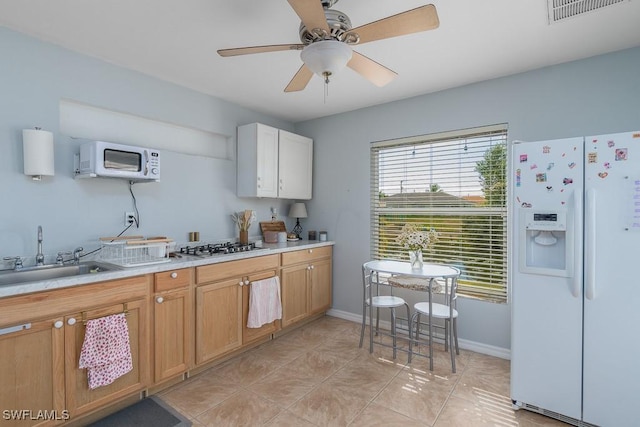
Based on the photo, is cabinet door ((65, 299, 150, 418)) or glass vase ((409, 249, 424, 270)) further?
glass vase ((409, 249, 424, 270))

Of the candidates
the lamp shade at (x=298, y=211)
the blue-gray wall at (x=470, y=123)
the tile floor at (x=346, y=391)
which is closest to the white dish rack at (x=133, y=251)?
the tile floor at (x=346, y=391)

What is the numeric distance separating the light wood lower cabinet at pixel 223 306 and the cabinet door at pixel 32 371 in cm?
87

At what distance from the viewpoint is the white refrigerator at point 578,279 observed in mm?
1794

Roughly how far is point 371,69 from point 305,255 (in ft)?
7.09

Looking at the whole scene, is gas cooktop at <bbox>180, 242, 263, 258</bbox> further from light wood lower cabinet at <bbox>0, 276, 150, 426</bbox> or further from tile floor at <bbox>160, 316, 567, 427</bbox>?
tile floor at <bbox>160, 316, 567, 427</bbox>

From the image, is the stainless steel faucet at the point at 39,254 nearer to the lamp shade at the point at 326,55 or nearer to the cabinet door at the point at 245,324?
the cabinet door at the point at 245,324

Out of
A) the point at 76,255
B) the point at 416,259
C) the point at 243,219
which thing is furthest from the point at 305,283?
the point at 76,255

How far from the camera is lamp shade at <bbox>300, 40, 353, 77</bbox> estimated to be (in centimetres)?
160

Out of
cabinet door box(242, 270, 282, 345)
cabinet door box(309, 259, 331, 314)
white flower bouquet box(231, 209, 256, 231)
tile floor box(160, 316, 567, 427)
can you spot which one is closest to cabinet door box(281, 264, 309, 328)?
cabinet door box(309, 259, 331, 314)

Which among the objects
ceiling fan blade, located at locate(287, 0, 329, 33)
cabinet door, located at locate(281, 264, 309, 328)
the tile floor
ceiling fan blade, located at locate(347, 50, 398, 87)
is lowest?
the tile floor

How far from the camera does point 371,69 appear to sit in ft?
6.35

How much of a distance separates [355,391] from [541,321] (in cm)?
138

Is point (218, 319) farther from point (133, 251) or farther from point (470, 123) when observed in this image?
point (470, 123)

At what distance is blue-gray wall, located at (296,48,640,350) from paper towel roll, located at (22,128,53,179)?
2.74 meters
